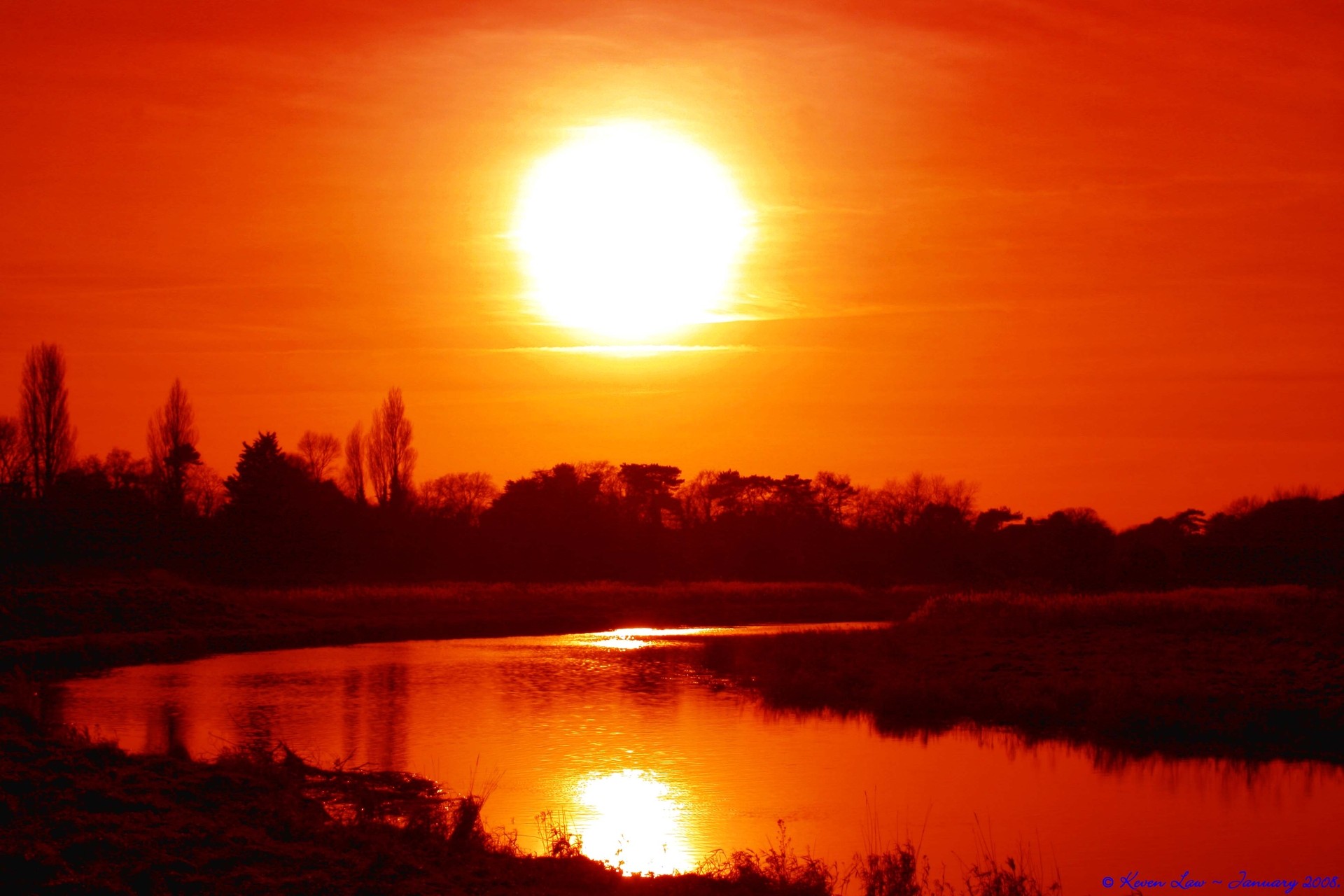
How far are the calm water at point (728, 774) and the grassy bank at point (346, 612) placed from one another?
21.0ft

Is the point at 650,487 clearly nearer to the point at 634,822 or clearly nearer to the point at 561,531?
the point at 561,531

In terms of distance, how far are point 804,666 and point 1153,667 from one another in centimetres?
871

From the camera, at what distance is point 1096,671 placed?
3019 cm

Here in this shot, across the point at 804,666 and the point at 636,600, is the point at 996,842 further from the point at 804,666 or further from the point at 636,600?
the point at 636,600

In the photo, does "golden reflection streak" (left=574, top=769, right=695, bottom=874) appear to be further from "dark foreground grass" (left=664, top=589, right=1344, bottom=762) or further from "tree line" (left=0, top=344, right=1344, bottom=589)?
"tree line" (left=0, top=344, right=1344, bottom=589)

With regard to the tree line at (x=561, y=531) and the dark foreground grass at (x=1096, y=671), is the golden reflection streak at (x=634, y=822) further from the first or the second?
the tree line at (x=561, y=531)

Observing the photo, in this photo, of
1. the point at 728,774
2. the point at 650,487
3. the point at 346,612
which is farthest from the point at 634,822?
the point at 650,487

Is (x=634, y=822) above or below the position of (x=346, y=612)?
below

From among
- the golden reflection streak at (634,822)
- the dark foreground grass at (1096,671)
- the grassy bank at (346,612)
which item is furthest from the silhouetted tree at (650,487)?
the golden reflection streak at (634,822)

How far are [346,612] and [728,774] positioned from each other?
35.8m

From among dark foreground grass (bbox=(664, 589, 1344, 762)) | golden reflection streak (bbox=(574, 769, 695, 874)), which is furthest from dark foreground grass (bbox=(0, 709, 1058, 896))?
dark foreground grass (bbox=(664, 589, 1344, 762))

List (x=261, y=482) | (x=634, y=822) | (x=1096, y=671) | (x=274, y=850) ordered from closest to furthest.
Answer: (x=274, y=850)
(x=634, y=822)
(x=1096, y=671)
(x=261, y=482)

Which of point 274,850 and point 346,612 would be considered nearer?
point 274,850

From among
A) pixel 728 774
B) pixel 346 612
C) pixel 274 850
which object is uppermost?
pixel 346 612
